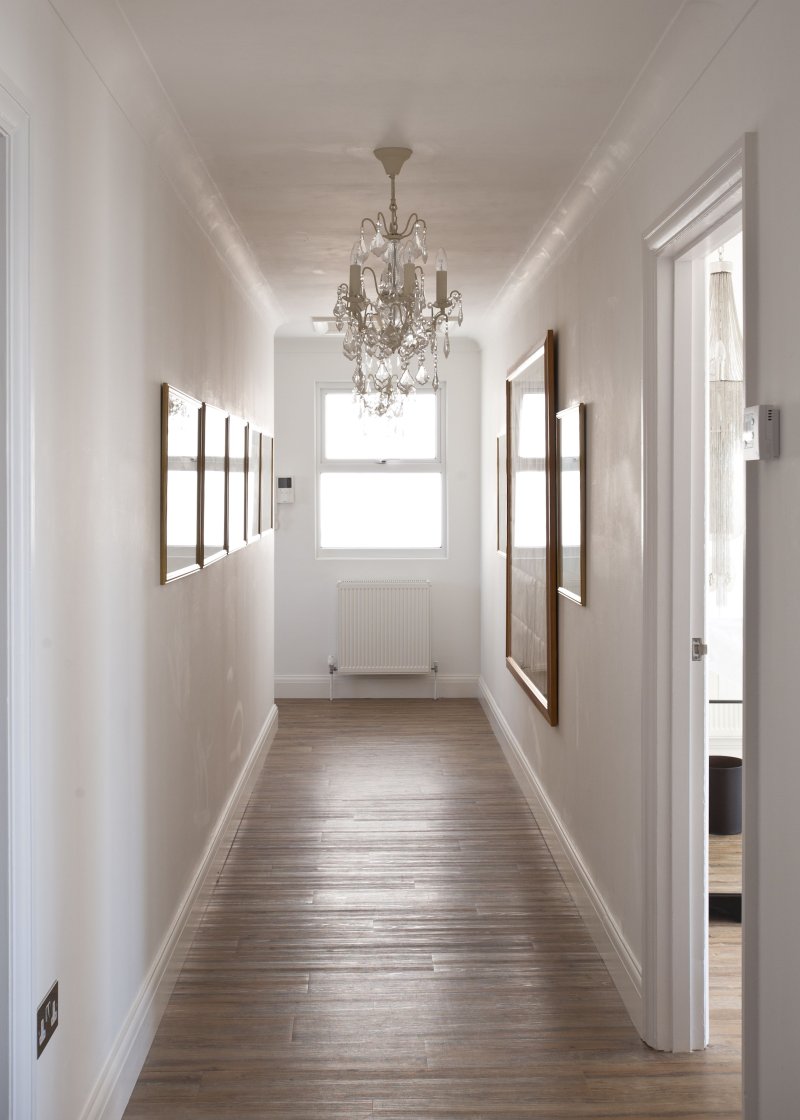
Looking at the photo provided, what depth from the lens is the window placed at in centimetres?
785

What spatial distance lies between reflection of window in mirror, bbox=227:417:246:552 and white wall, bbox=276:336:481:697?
2745mm

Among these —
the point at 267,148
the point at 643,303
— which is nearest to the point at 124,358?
the point at 267,148

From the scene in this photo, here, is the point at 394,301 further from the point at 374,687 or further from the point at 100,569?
the point at 374,687

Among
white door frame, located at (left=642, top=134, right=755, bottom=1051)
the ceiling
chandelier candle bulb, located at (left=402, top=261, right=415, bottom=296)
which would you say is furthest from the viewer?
chandelier candle bulb, located at (left=402, top=261, right=415, bottom=296)

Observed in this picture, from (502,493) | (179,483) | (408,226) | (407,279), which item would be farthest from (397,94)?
(502,493)

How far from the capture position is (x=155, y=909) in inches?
120

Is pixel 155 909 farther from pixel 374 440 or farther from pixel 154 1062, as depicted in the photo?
pixel 374 440

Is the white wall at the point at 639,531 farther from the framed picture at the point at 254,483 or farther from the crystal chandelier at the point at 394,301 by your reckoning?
the framed picture at the point at 254,483

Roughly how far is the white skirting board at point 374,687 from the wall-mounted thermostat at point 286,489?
1.37 meters

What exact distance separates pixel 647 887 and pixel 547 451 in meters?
2.04

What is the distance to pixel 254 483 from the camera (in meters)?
5.55

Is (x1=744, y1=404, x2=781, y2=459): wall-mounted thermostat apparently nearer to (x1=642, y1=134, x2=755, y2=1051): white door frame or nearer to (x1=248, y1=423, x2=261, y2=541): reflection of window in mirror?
(x1=642, y1=134, x2=755, y2=1051): white door frame

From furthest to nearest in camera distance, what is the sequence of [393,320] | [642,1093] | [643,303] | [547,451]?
[547,451] → [393,320] → [643,303] → [642,1093]

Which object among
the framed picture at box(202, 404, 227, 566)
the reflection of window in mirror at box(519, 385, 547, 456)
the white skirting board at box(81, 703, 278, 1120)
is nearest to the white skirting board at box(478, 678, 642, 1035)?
the white skirting board at box(81, 703, 278, 1120)
